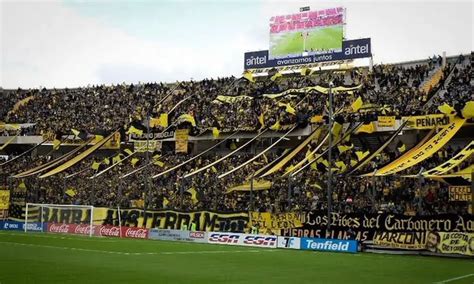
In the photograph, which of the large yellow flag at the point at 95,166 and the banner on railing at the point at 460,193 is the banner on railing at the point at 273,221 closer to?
the banner on railing at the point at 460,193

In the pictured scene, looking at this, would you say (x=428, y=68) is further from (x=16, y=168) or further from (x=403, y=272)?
(x=16, y=168)

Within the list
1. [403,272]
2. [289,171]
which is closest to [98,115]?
[289,171]

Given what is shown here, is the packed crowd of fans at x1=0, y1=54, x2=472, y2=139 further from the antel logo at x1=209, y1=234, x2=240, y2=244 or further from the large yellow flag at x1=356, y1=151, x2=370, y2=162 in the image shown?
the antel logo at x1=209, y1=234, x2=240, y2=244

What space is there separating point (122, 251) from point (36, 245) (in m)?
5.35

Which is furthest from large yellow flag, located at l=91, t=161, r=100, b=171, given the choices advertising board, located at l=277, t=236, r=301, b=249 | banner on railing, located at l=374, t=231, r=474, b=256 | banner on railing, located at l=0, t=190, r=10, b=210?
banner on railing, located at l=374, t=231, r=474, b=256

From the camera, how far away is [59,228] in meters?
44.0

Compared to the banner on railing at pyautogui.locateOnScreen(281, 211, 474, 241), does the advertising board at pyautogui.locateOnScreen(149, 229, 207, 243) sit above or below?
below

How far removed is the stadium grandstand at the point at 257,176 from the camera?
26.0 m

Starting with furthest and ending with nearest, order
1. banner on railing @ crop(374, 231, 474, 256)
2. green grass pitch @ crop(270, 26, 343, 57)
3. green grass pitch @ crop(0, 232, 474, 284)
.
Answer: green grass pitch @ crop(270, 26, 343, 57), banner on railing @ crop(374, 231, 474, 256), green grass pitch @ crop(0, 232, 474, 284)

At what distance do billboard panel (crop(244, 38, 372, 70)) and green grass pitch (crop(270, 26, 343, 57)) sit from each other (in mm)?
615

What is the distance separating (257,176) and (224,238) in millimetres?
4388

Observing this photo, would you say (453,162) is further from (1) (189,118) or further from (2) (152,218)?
(1) (189,118)

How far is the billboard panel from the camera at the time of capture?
5525 centimetres

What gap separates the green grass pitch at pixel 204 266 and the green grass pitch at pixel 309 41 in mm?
29684
